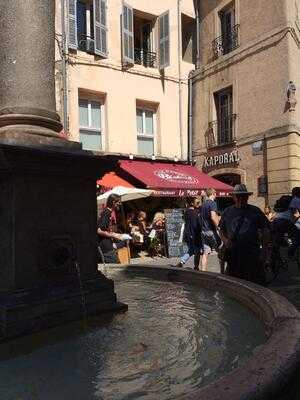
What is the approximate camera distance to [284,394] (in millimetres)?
2082

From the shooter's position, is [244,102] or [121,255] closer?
[121,255]

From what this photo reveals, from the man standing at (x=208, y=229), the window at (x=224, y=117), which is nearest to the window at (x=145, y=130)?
the window at (x=224, y=117)

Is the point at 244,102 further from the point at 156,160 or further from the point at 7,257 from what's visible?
the point at 7,257

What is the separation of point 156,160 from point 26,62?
13701 millimetres

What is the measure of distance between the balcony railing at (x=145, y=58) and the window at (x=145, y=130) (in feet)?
5.04

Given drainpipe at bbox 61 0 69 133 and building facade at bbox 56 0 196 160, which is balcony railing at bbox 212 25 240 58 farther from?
drainpipe at bbox 61 0 69 133

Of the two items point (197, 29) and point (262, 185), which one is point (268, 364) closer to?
point (262, 185)

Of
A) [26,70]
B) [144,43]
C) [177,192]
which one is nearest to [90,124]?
[177,192]

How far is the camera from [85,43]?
53.1ft

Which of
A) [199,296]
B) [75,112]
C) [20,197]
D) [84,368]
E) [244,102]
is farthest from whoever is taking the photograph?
[244,102]

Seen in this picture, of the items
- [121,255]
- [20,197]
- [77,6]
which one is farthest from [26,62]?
[77,6]

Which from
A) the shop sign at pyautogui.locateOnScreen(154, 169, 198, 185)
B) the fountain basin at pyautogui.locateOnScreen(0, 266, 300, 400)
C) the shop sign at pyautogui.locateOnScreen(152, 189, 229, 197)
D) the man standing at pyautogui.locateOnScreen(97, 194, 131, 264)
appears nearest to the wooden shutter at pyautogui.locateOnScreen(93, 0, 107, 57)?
the shop sign at pyautogui.locateOnScreen(154, 169, 198, 185)

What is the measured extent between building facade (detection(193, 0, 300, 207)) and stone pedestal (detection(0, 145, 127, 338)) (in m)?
13.0

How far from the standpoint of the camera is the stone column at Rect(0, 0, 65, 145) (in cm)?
389
